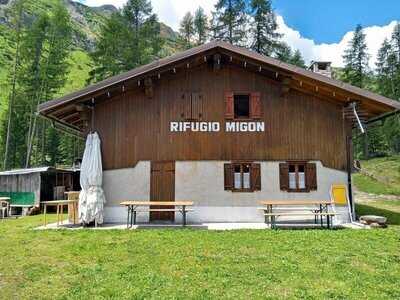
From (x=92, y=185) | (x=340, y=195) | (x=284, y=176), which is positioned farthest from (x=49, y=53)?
(x=340, y=195)

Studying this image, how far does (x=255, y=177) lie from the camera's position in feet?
42.4

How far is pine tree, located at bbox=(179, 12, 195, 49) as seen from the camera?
133 ft

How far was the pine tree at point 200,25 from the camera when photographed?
39.0 metres

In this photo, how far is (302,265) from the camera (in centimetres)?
701

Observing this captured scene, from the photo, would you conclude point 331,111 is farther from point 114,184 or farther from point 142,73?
point 114,184

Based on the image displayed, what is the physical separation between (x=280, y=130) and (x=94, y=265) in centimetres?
800

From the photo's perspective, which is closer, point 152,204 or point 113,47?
point 152,204

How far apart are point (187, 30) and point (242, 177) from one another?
1216 inches

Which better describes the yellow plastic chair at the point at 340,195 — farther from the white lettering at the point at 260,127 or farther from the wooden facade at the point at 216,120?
the white lettering at the point at 260,127

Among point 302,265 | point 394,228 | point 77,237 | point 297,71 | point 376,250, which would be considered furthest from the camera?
point 297,71

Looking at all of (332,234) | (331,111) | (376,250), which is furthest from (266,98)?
(376,250)

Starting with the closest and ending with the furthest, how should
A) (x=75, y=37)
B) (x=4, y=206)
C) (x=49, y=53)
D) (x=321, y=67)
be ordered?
(x=321, y=67) → (x=4, y=206) → (x=49, y=53) → (x=75, y=37)

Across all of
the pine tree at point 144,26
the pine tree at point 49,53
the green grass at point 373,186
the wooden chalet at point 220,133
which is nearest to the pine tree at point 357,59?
the green grass at point 373,186

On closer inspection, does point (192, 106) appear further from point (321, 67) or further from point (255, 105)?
point (321, 67)
